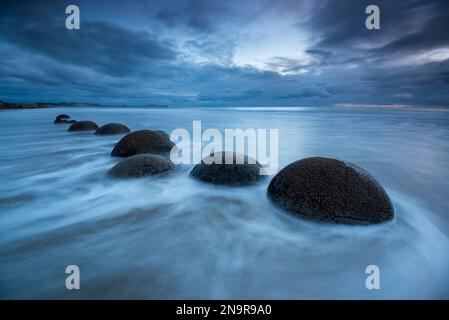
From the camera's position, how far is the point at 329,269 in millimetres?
2555

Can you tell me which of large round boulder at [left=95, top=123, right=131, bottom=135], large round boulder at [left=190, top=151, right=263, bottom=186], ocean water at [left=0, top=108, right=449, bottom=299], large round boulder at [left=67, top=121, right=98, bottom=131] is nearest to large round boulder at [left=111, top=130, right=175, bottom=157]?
ocean water at [left=0, top=108, right=449, bottom=299]

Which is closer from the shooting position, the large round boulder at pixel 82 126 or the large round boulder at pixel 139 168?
the large round boulder at pixel 139 168

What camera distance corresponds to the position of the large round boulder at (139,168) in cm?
503

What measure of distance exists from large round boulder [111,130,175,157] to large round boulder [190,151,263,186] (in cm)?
257

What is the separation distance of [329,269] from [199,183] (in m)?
2.84

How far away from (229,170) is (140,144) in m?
3.14

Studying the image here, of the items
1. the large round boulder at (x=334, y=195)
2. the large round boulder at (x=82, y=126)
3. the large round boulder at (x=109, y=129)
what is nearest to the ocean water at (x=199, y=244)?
the large round boulder at (x=334, y=195)

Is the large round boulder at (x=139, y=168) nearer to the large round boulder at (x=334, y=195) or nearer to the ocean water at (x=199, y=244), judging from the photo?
the ocean water at (x=199, y=244)

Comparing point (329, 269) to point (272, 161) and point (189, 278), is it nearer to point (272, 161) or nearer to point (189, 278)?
point (189, 278)

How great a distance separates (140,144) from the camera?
688cm

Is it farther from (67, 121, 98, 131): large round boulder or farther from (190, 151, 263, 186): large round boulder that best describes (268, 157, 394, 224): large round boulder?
(67, 121, 98, 131): large round boulder

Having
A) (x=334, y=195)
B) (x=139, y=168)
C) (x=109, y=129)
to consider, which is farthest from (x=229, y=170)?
(x=109, y=129)

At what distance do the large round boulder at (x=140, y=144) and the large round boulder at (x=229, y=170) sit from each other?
2.57 meters
